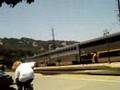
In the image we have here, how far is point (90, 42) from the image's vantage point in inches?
1768

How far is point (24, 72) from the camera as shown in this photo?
1136 cm

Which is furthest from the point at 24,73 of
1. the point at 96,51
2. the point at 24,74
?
the point at 96,51

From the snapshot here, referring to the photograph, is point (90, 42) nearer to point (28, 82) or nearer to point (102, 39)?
point (102, 39)

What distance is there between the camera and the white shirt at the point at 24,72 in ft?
37.2

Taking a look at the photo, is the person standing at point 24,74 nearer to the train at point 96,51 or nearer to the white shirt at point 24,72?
the white shirt at point 24,72

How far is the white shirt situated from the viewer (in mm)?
11344

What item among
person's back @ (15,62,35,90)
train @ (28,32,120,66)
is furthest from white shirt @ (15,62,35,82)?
train @ (28,32,120,66)

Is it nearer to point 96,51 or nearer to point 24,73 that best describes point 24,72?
point 24,73

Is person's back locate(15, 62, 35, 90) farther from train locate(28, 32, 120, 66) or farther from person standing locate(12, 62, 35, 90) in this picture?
train locate(28, 32, 120, 66)

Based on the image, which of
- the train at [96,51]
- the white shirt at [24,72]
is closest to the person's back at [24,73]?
the white shirt at [24,72]

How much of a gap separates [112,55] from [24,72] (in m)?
22.7

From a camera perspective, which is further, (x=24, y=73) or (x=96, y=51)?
(x=96, y=51)

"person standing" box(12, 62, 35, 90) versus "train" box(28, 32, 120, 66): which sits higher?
"train" box(28, 32, 120, 66)

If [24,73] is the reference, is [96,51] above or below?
above
